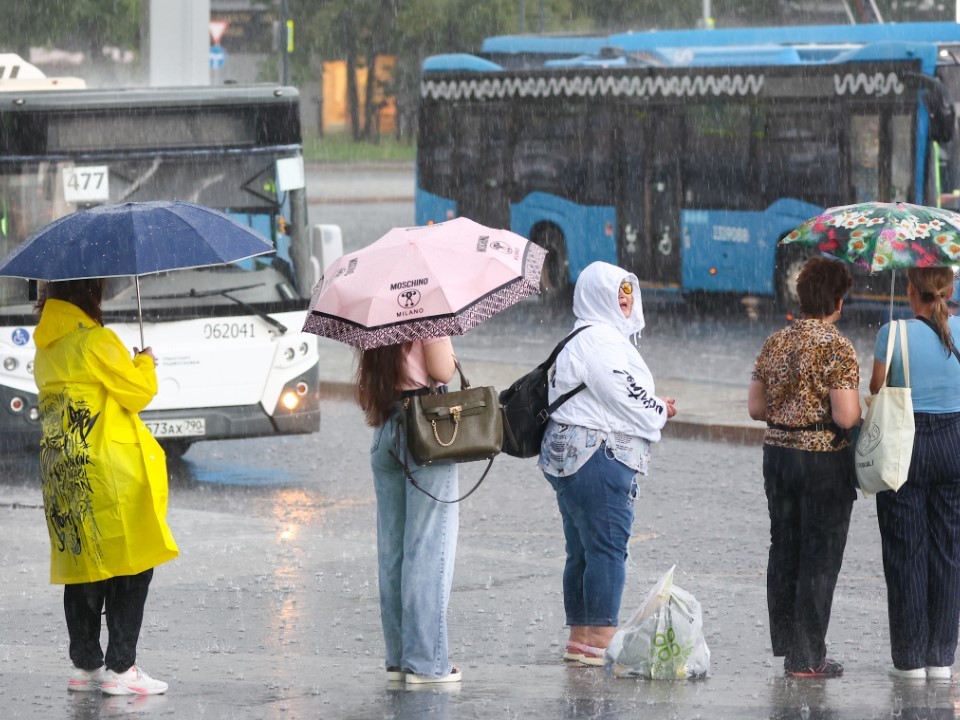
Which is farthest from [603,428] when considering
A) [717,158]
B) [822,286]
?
[717,158]

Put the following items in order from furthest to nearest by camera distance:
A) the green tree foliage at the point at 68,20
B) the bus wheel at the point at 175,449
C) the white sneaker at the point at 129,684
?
the green tree foliage at the point at 68,20 → the bus wheel at the point at 175,449 → the white sneaker at the point at 129,684

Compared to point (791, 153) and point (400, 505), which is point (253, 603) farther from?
point (791, 153)

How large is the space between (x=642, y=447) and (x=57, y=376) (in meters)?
2.14

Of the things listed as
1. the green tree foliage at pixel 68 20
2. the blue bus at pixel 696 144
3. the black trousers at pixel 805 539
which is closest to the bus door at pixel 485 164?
the blue bus at pixel 696 144

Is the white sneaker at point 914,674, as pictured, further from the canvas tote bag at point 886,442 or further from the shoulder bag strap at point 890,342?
the shoulder bag strap at point 890,342

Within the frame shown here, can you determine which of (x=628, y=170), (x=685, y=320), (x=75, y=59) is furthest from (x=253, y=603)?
(x=75, y=59)

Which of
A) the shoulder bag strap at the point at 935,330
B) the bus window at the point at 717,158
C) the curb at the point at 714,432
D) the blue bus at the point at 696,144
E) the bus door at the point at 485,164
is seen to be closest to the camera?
the shoulder bag strap at the point at 935,330

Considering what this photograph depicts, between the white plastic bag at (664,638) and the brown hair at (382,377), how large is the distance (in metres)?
1.19

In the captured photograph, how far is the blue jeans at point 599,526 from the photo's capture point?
6.63m

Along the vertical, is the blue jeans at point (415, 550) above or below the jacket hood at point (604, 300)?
below

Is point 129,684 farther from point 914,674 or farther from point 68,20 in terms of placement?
point 68,20

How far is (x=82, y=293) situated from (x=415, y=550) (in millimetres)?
1459

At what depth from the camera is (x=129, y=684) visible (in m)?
6.23

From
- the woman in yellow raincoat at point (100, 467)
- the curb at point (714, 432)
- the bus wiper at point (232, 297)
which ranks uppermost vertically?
the woman in yellow raincoat at point (100, 467)
